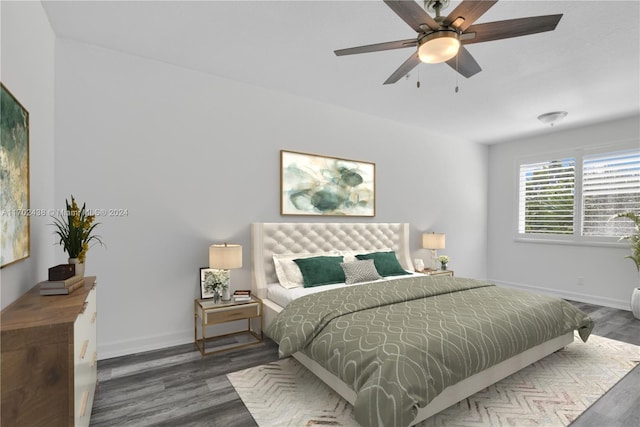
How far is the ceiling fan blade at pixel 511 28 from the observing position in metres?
1.74

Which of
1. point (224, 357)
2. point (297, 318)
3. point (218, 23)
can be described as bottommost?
point (224, 357)

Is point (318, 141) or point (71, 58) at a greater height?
point (71, 58)

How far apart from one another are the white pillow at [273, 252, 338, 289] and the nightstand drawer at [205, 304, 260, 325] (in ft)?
1.41

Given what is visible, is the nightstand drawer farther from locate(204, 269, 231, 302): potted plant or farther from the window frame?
the window frame

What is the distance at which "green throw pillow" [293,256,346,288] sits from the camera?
3.55m

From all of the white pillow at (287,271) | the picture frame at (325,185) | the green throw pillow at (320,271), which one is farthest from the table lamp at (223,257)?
the picture frame at (325,185)

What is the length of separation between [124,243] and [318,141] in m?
2.59

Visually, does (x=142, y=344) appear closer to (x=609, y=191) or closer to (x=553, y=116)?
(x=553, y=116)

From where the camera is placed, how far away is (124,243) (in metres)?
3.09

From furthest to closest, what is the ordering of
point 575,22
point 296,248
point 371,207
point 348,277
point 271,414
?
point 371,207 < point 296,248 < point 348,277 < point 575,22 < point 271,414

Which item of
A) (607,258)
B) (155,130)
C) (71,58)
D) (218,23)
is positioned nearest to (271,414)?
(155,130)

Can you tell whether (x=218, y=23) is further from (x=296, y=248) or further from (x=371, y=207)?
(x=371, y=207)

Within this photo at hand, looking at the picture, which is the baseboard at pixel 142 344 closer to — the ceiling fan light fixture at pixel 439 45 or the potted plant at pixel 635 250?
the ceiling fan light fixture at pixel 439 45

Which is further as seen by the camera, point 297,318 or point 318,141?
point 318,141
